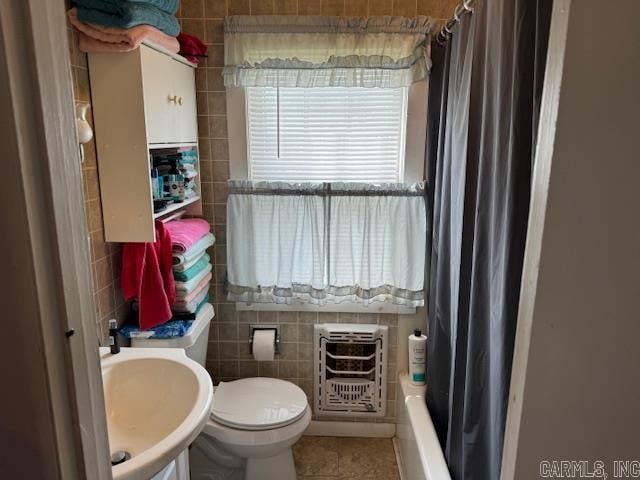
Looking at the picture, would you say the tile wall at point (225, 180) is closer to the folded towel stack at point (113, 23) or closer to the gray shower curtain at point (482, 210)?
the gray shower curtain at point (482, 210)

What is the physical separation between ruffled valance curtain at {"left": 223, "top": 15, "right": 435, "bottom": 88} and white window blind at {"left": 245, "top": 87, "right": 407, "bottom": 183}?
70 millimetres

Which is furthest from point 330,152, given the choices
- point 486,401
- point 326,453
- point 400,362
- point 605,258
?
point 605,258

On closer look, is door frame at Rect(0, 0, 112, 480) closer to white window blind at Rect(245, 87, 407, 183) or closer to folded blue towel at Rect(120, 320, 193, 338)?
folded blue towel at Rect(120, 320, 193, 338)

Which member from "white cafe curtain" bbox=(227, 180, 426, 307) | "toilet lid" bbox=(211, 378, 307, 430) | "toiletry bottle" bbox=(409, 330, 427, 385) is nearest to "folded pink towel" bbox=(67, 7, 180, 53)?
"white cafe curtain" bbox=(227, 180, 426, 307)

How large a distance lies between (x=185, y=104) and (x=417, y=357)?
61.7 inches

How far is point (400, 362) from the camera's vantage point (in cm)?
246

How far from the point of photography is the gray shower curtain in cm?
112

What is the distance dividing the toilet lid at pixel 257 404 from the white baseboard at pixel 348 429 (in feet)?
1.51

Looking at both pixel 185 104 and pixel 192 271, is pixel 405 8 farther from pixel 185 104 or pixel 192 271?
pixel 192 271

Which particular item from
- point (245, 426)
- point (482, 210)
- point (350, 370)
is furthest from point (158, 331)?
point (482, 210)

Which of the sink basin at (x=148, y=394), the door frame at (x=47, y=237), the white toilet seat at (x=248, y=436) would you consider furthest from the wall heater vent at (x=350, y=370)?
the door frame at (x=47, y=237)

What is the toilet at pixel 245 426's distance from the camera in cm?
195

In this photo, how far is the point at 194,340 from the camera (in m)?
2.00

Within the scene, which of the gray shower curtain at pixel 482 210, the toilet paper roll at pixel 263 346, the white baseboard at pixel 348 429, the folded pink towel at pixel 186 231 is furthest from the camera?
the white baseboard at pixel 348 429
